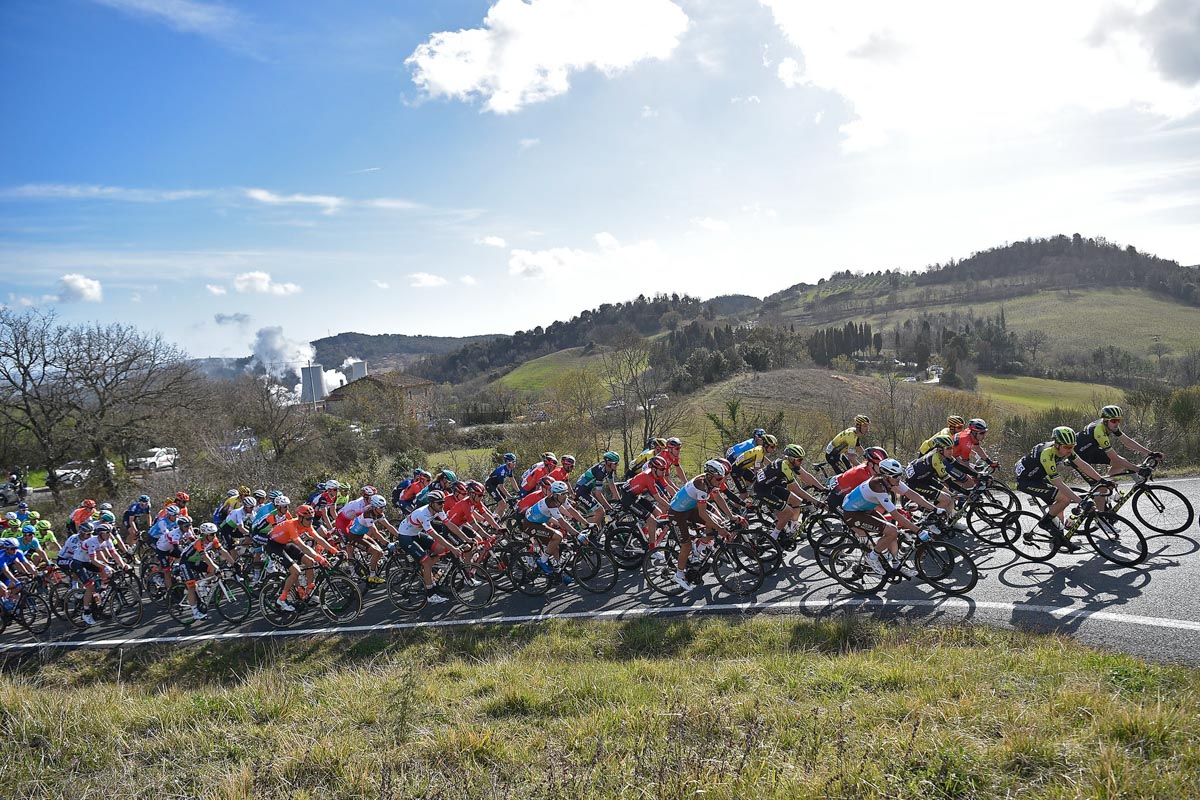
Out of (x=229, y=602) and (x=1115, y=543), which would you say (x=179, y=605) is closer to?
(x=229, y=602)

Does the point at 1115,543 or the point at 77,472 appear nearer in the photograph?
the point at 1115,543

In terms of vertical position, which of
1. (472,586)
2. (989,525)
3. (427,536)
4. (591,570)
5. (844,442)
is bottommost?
(472,586)

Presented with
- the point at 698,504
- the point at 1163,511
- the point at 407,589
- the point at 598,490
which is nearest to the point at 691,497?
the point at 698,504

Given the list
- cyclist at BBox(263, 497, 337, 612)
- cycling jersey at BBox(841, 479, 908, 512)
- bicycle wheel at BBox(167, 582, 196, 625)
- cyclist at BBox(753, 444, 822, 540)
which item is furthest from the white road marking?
cyclist at BBox(753, 444, 822, 540)

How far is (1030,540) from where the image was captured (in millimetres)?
9484

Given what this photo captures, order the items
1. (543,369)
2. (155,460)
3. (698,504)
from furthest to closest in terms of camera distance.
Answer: (543,369)
(155,460)
(698,504)

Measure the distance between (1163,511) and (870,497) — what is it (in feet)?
16.0

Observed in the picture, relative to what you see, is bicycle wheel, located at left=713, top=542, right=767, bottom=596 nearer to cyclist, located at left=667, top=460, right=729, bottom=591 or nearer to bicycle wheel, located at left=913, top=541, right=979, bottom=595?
cyclist, located at left=667, top=460, right=729, bottom=591

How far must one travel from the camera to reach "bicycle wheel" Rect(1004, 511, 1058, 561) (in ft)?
30.3

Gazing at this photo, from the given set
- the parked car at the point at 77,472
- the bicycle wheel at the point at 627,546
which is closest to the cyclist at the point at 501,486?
the bicycle wheel at the point at 627,546

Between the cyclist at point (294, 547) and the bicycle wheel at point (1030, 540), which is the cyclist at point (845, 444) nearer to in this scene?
the bicycle wheel at point (1030, 540)

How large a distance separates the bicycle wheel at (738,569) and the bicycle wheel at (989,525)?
3498 mm

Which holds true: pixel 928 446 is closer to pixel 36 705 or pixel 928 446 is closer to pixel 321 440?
pixel 36 705

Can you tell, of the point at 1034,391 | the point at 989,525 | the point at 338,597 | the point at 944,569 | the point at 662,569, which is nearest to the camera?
the point at 944,569
